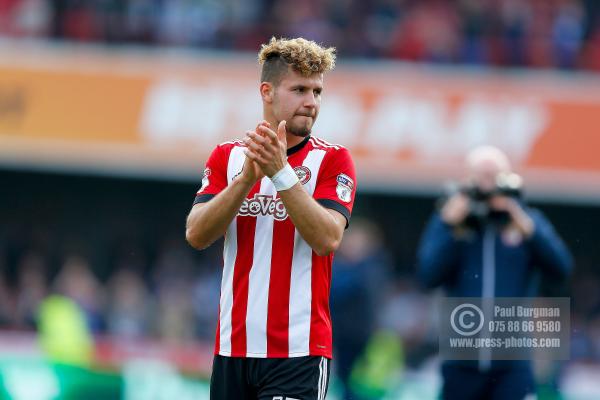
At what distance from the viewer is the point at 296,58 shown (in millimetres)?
4656

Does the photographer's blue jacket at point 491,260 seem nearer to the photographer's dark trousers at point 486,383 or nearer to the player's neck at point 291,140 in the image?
the photographer's dark trousers at point 486,383

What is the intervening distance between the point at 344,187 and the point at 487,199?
7.18ft

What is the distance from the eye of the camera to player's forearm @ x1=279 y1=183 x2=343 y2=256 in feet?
14.5

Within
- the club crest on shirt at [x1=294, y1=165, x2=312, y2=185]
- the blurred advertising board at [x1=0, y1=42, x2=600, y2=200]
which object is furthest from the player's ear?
the blurred advertising board at [x1=0, y1=42, x2=600, y2=200]

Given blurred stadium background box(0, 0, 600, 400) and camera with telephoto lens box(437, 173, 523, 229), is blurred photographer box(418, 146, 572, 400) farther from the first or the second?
blurred stadium background box(0, 0, 600, 400)

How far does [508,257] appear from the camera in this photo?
6.65m

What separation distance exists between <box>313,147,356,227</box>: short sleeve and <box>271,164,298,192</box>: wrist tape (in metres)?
0.27

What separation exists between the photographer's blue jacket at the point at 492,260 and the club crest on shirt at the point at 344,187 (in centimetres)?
203

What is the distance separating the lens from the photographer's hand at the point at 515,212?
262 inches

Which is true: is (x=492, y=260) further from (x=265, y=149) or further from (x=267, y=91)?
(x=265, y=149)

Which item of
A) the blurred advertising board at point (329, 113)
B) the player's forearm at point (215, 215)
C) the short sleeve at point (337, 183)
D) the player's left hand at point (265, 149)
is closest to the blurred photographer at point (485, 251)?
the short sleeve at point (337, 183)

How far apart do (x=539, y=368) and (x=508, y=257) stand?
4258 mm

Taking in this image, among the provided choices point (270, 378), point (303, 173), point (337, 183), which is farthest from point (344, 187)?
point (270, 378)

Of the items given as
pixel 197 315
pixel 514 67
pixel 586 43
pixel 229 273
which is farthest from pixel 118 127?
pixel 229 273
